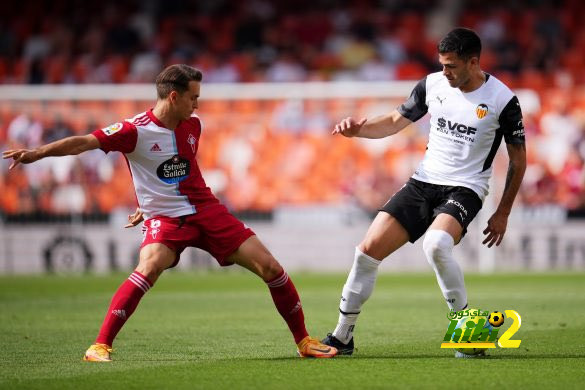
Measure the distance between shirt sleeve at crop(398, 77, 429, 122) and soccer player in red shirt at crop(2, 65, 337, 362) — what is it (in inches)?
61.6

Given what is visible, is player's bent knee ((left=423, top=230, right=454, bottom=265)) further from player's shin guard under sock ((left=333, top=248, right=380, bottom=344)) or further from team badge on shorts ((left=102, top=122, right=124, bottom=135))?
team badge on shorts ((left=102, top=122, right=124, bottom=135))

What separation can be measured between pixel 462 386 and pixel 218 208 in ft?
8.47

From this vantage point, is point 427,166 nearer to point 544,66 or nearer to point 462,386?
point 462,386

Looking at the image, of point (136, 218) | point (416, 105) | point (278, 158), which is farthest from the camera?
point (278, 158)

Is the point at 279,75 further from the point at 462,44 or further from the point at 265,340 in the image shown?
the point at 462,44

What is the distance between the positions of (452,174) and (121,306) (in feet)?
8.49

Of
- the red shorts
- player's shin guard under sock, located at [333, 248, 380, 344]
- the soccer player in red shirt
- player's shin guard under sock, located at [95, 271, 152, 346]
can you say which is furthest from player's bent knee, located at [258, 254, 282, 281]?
player's shin guard under sock, located at [95, 271, 152, 346]

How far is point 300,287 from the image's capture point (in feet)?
55.5

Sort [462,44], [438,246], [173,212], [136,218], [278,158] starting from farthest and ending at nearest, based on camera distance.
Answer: [278,158] < [136,218] < [173,212] < [462,44] < [438,246]

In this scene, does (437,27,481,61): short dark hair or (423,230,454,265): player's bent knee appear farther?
(437,27,481,61): short dark hair

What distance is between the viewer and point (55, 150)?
760 cm

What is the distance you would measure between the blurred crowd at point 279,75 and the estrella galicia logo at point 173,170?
40.5 ft

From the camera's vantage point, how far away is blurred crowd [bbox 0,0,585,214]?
20.8 meters

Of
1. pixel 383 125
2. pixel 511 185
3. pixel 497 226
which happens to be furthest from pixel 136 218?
pixel 511 185
